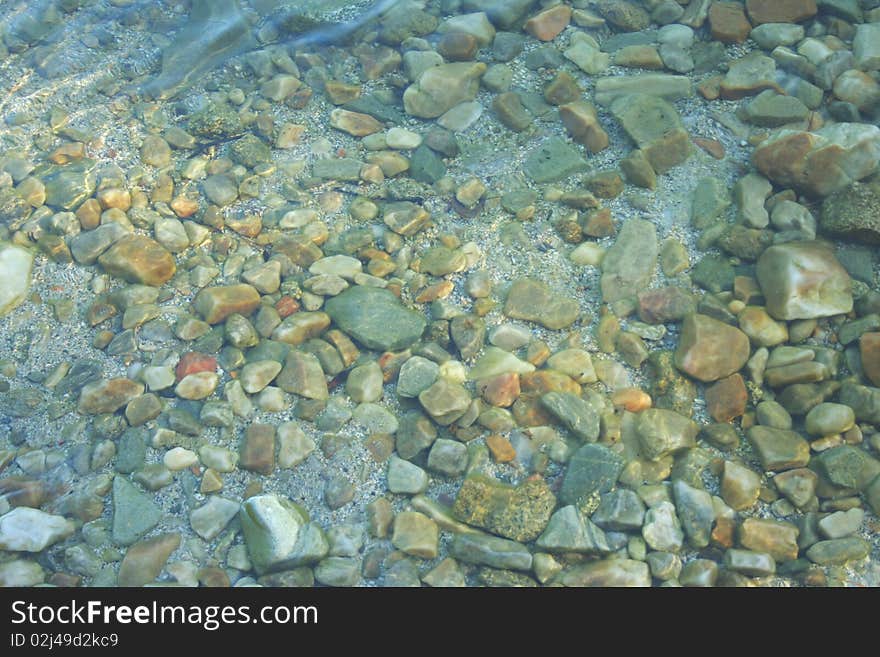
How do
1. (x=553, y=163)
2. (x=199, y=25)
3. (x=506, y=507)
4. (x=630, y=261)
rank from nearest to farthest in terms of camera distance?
1. (x=506, y=507)
2. (x=630, y=261)
3. (x=553, y=163)
4. (x=199, y=25)

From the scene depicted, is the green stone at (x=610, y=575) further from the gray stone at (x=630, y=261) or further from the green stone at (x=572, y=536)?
the gray stone at (x=630, y=261)

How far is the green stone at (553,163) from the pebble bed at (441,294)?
1 cm

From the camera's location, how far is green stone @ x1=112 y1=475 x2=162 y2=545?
6.91 ft

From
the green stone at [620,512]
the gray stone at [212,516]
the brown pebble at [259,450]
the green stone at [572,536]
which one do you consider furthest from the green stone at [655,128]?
the gray stone at [212,516]

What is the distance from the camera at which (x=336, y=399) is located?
240cm

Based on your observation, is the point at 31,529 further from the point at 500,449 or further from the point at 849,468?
the point at 849,468

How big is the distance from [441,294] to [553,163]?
781mm

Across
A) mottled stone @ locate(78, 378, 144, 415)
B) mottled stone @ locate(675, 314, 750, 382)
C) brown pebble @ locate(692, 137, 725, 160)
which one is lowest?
mottled stone @ locate(675, 314, 750, 382)

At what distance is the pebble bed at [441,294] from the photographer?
209cm

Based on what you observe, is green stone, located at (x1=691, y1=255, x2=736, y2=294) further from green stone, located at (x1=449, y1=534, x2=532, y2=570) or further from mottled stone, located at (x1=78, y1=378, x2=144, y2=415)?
mottled stone, located at (x1=78, y1=378, x2=144, y2=415)

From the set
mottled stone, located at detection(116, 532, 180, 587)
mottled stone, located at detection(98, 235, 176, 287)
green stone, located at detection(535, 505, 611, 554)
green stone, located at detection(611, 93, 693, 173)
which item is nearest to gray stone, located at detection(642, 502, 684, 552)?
green stone, located at detection(535, 505, 611, 554)

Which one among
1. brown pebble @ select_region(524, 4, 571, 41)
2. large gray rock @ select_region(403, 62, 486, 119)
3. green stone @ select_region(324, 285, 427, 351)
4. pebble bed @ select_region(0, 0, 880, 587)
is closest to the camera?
pebble bed @ select_region(0, 0, 880, 587)

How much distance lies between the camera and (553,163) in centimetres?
296

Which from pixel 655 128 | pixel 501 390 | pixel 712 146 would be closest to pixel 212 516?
pixel 501 390
